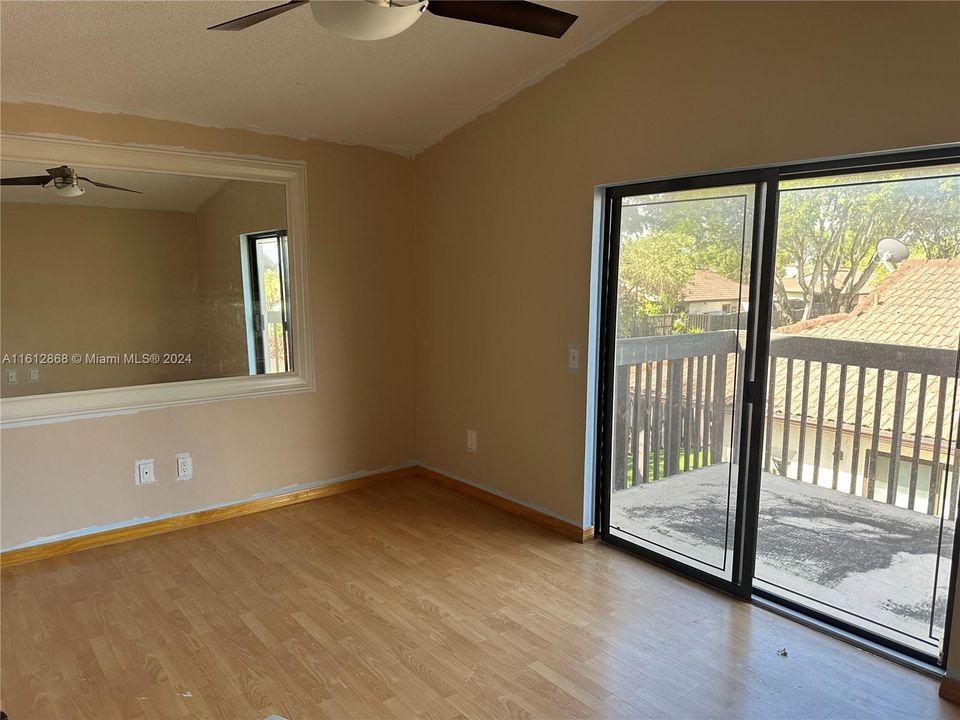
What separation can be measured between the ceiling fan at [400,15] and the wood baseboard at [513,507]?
8.04 feet

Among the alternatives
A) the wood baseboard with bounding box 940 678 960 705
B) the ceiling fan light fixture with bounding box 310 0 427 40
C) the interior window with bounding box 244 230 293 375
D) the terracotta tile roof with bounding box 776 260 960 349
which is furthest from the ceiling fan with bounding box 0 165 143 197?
the wood baseboard with bounding box 940 678 960 705

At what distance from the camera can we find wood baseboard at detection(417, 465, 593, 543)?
342cm

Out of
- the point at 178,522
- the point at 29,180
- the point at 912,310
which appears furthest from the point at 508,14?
the point at 178,522

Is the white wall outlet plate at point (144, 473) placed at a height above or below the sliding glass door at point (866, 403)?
below

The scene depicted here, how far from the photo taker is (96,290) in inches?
127

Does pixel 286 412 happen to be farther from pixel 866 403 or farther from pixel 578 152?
pixel 866 403

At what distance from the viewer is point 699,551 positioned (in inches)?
117

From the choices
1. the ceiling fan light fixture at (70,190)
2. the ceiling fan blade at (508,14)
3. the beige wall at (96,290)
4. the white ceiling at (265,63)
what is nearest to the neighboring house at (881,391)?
the ceiling fan blade at (508,14)

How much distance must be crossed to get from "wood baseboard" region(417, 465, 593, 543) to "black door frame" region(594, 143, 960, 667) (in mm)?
271

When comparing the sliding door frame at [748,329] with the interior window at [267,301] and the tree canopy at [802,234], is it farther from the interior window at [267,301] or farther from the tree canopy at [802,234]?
the interior window at [267,301]

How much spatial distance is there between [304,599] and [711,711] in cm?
173

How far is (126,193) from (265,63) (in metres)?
1.07

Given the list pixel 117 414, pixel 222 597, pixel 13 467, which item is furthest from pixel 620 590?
pixel 13 467

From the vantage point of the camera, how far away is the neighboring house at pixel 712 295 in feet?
Answer: 9.00
